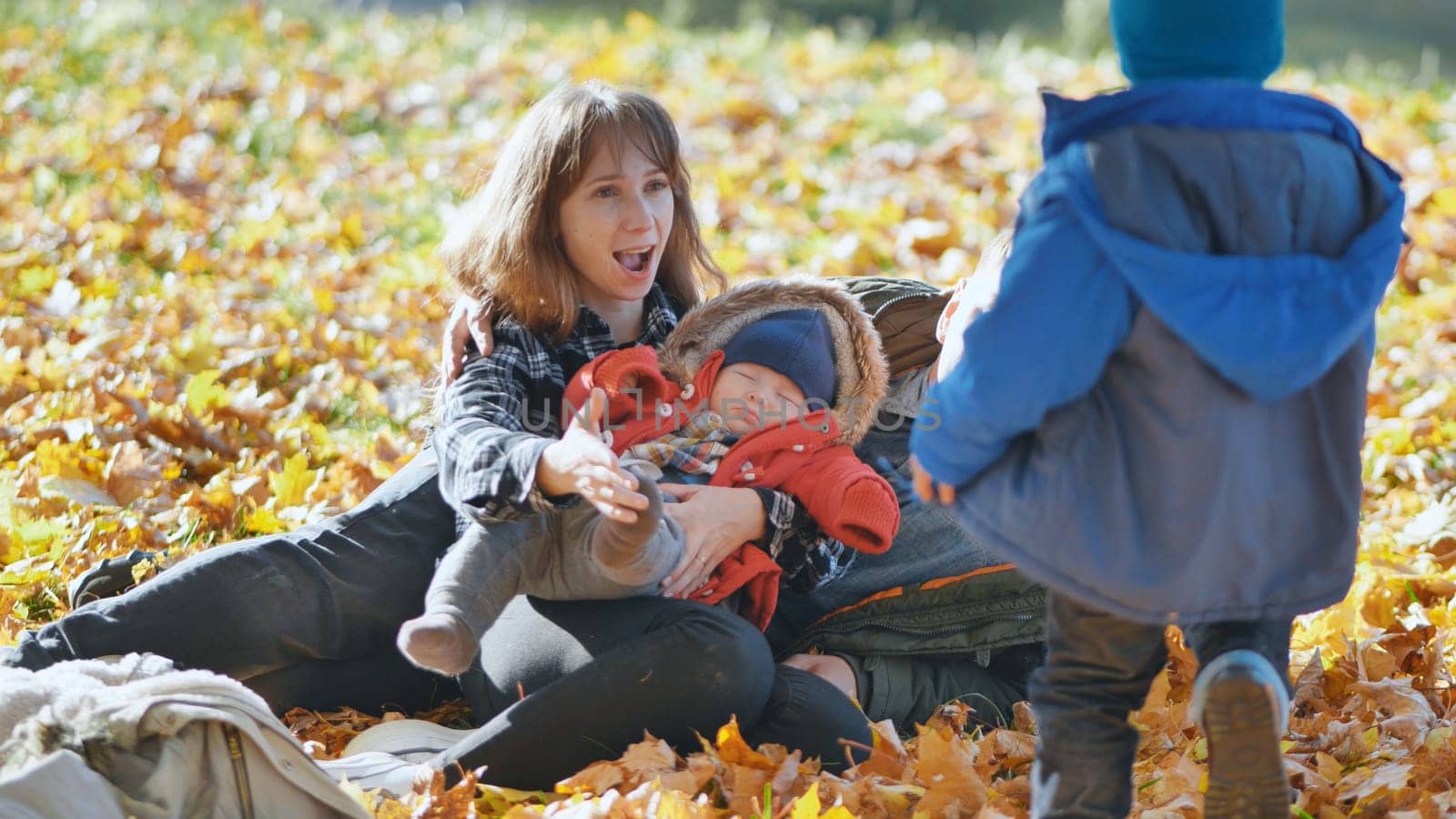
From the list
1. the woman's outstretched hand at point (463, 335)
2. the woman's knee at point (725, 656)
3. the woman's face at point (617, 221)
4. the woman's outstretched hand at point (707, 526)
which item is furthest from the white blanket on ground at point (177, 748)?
the woman's face at point (617, 221)

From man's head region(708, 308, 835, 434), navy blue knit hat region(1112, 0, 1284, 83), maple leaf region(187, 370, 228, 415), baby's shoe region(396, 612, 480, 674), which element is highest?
navy blue knit hat region(1112, 0, 1284, 83)

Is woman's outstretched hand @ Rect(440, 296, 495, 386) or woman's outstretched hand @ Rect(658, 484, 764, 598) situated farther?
woman's outstretched hand @ Rect(440, 296, 495, 386)

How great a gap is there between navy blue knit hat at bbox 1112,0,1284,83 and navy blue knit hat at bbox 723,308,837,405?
1.17 metres

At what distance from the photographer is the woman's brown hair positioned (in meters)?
3.06

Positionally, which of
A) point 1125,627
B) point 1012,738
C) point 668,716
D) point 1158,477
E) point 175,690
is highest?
point 1158,477

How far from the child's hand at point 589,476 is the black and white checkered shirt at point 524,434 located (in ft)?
0.13

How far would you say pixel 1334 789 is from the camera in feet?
8.50

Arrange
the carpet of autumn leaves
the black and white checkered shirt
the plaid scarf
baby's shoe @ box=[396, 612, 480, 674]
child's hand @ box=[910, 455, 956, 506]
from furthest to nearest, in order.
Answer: the plaid scarf
the carpet of autumn leaves
the black and white checkered shirt
baby's shoe @ box=[396, 612, 480, 674]
child's hand @ box=[910, 455, 956, 506]

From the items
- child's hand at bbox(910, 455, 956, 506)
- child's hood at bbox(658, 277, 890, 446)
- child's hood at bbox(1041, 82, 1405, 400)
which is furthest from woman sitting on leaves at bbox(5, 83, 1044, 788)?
child's hood at bbox(1041, 82, 1405, 400)

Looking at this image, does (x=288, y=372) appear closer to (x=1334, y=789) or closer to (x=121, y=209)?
(x=121, y=209)

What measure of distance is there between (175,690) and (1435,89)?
27.0 ft

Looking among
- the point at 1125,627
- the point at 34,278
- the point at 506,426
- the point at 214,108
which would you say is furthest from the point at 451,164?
the point at 1125,627

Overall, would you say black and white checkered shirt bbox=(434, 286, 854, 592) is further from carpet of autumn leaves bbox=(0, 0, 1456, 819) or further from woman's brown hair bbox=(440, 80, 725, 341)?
carpet of autumn leaves bbox=(0, 0, 1456, 819)

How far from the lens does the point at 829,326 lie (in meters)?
3.18
